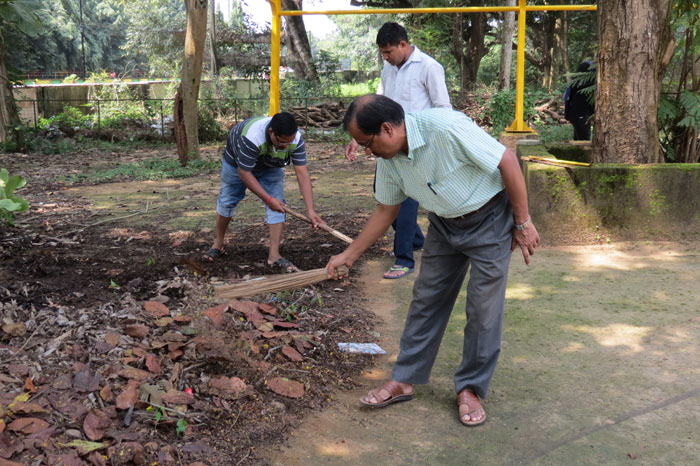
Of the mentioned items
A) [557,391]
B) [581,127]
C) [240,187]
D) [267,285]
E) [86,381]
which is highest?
[581,127]

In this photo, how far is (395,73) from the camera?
17.6ft

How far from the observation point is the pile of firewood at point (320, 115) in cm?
1783

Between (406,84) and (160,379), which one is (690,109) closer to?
(406,84)

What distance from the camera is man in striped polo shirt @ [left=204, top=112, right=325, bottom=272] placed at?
16.2 ft

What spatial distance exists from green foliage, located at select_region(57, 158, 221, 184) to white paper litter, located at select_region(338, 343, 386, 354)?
7531mm

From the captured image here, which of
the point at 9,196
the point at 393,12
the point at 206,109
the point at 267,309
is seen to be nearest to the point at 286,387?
the point at 267,309

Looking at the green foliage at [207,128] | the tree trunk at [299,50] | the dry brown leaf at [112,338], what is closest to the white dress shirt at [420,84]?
the dry brown leaf at [112,338]

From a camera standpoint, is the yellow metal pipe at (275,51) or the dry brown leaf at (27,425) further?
the yellow metal pipe at (275,51)

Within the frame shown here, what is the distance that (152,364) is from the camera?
3.35 meters

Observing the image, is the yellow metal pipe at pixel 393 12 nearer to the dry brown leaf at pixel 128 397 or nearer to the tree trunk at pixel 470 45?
the dry brown leaf at pixel 128 397

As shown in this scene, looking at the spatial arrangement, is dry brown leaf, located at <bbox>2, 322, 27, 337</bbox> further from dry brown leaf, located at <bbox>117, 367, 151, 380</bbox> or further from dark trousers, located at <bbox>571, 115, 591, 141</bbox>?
dark trousers, located at <bbox>571, 115, 591, 141</bbox>

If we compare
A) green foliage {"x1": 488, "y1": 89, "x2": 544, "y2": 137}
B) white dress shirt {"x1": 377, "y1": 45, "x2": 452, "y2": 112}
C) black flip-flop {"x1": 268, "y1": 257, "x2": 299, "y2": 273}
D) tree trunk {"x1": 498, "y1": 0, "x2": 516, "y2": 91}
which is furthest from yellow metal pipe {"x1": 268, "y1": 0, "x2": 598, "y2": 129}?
tree trunk {"x1": 498, "y1": 0, "x2": 516, "y2": 91}

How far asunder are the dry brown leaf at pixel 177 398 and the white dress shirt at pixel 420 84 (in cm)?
301

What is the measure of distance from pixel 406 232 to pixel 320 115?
1322 cm
